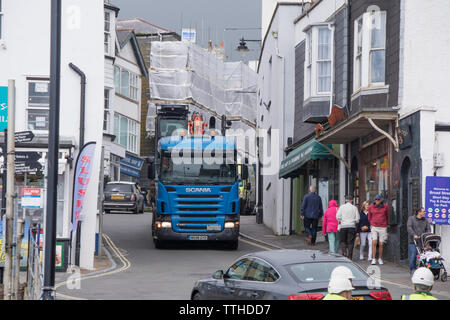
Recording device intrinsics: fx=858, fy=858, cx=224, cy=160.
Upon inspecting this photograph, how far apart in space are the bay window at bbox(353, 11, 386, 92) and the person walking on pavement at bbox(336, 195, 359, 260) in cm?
394

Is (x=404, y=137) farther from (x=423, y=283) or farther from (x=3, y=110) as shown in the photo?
(x=423, y=283)

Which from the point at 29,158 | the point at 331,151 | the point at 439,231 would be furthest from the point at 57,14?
the point at 331,151

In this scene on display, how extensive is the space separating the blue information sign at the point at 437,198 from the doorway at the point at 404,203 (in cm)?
120

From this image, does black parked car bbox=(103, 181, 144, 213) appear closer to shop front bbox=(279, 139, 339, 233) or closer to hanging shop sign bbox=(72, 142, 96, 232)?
shop front bbox=(279, 139, 339, 233)

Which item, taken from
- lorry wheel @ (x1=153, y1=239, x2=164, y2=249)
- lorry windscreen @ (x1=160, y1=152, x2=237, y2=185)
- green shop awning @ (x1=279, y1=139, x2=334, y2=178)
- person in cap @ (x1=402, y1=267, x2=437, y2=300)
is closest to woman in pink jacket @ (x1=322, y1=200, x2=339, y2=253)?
lorry windscreen @ (x1=160, y1=152, x2=237, y2=185)

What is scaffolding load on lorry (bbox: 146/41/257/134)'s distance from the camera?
6203 centimetres

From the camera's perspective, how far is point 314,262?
11609mm

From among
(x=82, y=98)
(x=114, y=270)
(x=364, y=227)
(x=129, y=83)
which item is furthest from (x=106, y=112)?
(x=364, y=227)

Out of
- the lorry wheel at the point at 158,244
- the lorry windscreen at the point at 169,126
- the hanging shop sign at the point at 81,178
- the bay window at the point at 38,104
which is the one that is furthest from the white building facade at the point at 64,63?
the lorry windscreen at the point at 169,126

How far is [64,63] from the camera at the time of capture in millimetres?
23938

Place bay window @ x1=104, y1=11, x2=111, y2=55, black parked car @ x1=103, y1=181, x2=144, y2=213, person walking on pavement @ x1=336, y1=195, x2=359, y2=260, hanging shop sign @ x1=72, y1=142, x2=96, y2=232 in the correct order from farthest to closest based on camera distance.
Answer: bay window @ x1=104, y1=11, x2=111, y2=55
black parked car @ x1=103, y1=181, x2=144, y2=213
person walking on pavement @ x1=336, y1=195, x2=359, y2=260
hanging shop sign @ x1=72, y1=142, x2=96, y2=232

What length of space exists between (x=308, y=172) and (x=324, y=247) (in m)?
7.09

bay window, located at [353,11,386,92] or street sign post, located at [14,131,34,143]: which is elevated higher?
bay window, located at [353,11,386,92]

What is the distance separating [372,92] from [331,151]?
404 cm
